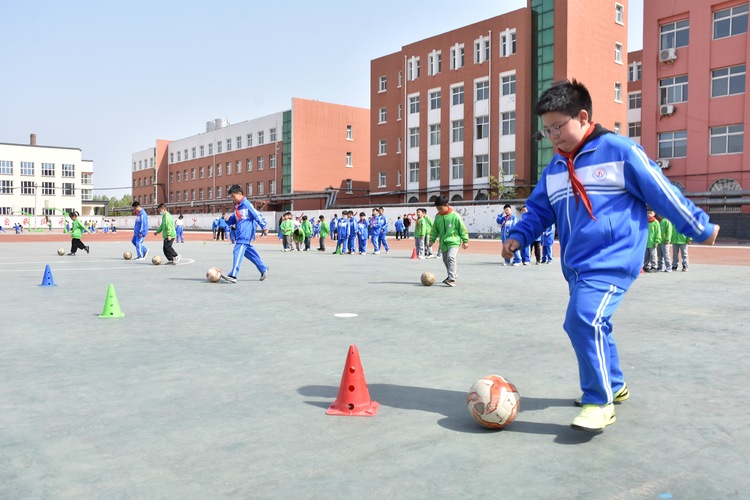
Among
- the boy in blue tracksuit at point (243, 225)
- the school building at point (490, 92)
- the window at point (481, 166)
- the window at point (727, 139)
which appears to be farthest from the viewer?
the window at point (481, 166)

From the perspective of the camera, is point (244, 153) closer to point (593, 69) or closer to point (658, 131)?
point (593, 69)

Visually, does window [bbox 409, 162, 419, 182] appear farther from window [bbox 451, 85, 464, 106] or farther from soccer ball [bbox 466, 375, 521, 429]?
soccer ball [bbox 466, 375, 521, 429]

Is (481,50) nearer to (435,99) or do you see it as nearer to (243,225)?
(435,99)

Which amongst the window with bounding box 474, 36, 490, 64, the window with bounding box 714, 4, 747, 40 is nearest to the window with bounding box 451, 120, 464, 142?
the window with bounding box 474, 36, 490, 64

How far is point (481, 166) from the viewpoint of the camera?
54094mm

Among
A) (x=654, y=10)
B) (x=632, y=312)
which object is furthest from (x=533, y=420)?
(x=654, y=10)

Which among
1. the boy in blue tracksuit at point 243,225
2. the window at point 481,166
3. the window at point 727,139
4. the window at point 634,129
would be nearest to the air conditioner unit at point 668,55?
the window at point 727,139

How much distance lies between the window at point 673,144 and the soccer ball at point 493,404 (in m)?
42.2

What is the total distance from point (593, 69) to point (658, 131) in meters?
9.07

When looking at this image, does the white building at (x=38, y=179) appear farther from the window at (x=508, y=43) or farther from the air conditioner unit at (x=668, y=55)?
the air conditioner unit at (x=668, y=55)

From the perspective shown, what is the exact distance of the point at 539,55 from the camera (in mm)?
49312

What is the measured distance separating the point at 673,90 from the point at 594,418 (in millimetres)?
43723

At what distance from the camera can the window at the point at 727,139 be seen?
3862cm

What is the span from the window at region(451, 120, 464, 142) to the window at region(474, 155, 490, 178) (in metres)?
2.57
